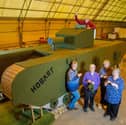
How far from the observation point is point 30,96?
10.6 feet

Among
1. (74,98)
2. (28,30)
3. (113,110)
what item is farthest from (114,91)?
(28,30)

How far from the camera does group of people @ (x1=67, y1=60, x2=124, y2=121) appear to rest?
11.2ft

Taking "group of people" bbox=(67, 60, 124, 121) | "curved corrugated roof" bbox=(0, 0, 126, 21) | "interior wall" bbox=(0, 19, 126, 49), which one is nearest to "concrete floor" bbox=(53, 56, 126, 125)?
"group of people" bbox=(67, 60, 124, 121)

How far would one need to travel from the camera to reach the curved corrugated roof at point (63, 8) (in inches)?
345

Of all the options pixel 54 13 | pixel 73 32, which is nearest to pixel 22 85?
pixel 73 32

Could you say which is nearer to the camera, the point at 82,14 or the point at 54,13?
the point at 54,13

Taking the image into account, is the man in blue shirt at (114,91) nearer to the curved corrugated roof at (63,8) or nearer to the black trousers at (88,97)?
the black trousers at (88,97)

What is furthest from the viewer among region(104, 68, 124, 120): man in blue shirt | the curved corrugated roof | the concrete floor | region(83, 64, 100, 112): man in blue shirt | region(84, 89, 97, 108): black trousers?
the curved corrugated roof

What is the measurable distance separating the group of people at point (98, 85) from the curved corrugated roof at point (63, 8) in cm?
584

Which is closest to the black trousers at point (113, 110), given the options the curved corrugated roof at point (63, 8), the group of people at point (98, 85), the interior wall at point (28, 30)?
the group of people at point (98, 85)

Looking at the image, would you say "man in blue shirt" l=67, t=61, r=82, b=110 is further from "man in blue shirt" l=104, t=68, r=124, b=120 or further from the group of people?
"man in blue shirt" l=104, t=68, r=124, b=120

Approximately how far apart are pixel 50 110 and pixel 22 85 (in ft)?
3.82

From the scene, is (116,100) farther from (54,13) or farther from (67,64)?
(54,13)

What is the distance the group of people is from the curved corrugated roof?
5844 millimetres
